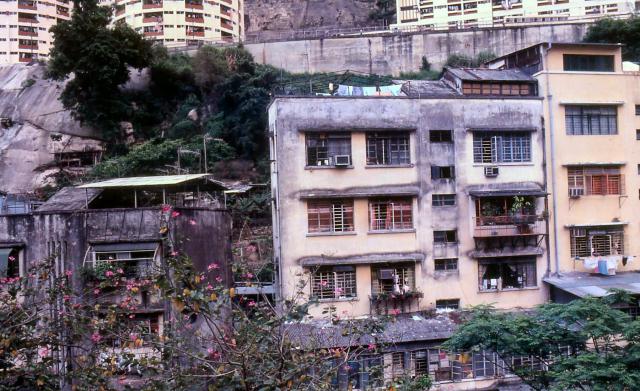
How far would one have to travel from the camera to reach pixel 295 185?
18.7 meters

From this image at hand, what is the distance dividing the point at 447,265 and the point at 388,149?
418 centimetres

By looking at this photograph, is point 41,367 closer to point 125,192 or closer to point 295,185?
point 125,192

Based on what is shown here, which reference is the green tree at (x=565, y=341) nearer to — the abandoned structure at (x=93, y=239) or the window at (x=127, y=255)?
the abandoned structure at (x=93, y=239)

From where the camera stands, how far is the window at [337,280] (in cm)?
1856

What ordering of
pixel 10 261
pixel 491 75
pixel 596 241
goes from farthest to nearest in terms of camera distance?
pixel 491 75
pixel 596 241
pixel 10 261

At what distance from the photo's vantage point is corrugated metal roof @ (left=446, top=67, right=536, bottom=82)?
2059 centimetres

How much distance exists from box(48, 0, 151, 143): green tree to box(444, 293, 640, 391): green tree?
23079mm

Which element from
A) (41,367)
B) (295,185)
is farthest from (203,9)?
(41,367)

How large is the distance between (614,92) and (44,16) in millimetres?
48434

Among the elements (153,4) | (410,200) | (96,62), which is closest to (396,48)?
(96,62)

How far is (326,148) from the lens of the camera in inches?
750

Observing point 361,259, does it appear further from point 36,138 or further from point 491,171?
point 36,138

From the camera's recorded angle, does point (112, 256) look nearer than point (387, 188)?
Yes

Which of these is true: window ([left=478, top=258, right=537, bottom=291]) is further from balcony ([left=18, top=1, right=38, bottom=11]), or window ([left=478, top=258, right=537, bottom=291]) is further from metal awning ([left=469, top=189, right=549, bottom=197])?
balcony ([left=18, top=1, right=38, bottom=11])
